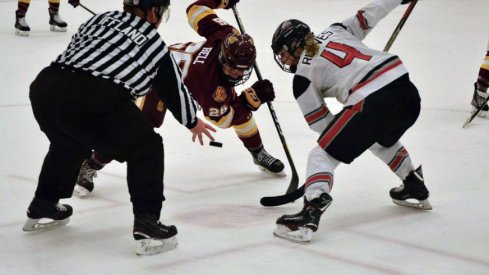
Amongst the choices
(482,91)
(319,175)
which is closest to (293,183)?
(319,175)

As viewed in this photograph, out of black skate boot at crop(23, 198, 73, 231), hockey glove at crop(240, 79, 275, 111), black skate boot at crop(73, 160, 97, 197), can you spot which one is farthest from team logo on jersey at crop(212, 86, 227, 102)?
black skate boot at crop(23, 198, 73, 231)

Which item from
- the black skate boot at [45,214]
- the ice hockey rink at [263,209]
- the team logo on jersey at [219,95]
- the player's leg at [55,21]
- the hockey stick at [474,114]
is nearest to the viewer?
the ice hockey rink at [263,209]

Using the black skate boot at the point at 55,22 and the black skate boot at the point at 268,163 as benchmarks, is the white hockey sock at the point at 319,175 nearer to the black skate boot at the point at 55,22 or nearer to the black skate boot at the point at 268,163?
the black skate boot at the point at 268,163

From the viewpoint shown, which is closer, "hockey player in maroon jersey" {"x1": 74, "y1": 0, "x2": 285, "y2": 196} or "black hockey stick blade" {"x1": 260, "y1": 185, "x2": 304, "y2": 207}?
"black hockey stick blade" {"x1": 260, "y1": 185, "x2": 304, "y2": 207}

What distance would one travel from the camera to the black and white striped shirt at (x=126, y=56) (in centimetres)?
279

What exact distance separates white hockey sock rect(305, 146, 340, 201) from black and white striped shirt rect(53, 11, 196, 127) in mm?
514

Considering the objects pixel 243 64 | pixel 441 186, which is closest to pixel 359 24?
pixel 243 64

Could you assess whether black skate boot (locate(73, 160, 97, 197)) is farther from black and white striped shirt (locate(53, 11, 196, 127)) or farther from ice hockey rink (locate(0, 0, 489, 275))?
black and white striped shirt (locate(53, 11, 196, 127))

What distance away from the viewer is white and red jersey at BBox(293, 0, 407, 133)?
313 cm

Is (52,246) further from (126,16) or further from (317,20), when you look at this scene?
(317,20)

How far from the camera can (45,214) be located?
10.0ft

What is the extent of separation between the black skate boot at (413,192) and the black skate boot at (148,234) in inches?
41.6

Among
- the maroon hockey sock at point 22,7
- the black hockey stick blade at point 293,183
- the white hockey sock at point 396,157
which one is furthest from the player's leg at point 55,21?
the white hockey sock at point 396,157

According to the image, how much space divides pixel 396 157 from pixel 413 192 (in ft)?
0.51
